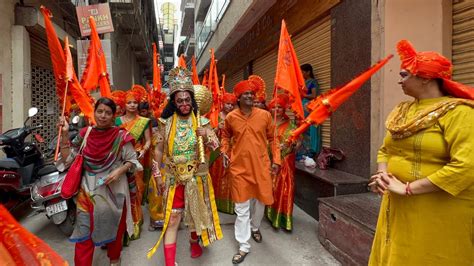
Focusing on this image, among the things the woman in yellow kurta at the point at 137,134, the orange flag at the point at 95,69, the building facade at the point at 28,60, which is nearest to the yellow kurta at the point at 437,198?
the woman in yellow kurta at the point at 137,134

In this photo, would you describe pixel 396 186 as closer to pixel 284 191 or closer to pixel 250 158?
pixel 250 158

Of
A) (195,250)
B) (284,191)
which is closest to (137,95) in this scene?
(195,250)

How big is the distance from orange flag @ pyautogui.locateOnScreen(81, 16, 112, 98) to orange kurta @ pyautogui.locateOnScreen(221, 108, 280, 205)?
2014mm

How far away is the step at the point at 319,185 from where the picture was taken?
3.74 meters

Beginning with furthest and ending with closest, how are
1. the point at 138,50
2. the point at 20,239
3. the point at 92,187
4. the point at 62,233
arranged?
the point at 138,50
the point at 62,233
the point at 92,187
the point at 20,239

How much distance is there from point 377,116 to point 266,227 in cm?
209

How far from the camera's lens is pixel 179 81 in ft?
9.41

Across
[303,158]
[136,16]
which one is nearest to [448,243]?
[303,158]

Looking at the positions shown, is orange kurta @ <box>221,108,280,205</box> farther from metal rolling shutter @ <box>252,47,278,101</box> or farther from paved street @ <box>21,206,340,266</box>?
metal rolling shutter @ <box>252,47,278,101</box>

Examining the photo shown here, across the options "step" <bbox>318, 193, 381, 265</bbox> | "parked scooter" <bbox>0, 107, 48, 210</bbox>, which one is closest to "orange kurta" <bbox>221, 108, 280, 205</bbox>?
"step" <bbox>318, 193, 381, 265</bbox>

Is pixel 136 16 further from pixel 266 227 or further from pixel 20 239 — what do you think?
pixel 20 239

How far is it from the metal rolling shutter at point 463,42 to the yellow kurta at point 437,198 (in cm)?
222

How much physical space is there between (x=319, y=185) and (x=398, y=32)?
2.21m

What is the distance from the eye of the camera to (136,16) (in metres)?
13.3
